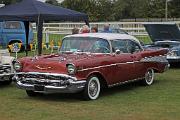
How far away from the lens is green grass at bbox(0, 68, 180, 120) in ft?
29.0

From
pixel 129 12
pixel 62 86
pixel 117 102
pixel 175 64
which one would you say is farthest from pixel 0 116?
pixel 129 12

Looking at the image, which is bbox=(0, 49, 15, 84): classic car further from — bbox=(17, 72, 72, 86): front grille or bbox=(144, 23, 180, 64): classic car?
bbox=(144, 23, 180, 64): classic car

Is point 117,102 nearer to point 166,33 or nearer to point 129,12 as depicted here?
point 166,33

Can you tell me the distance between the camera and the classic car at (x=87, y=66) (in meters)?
10.1

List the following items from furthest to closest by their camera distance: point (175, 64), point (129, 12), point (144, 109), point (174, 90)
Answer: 1. point (129, 12)
2. point (175, 64)
3. point (174, 90)
4. point (144, 109)

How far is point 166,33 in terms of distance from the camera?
18.0 m

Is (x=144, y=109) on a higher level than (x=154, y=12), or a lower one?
lower

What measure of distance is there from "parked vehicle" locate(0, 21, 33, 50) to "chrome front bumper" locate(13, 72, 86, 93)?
1389cm

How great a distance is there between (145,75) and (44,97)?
2.96m

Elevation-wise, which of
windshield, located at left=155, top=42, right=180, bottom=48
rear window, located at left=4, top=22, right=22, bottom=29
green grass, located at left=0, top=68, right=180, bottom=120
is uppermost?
rear window, located at left=4, top=22, right=22, bottom=29

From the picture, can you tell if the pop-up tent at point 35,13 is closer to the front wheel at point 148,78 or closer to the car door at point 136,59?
the car door at point 136,59

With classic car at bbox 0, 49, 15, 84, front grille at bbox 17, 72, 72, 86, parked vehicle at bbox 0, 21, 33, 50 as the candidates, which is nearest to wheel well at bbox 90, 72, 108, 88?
front grille at bbox 17, 72, 72, 86

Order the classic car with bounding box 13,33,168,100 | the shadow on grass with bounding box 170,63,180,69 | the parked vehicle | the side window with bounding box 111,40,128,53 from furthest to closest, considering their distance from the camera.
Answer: the parked vehicle → the shadow on grass with bounding box 170,63,180,69 → the side window with bounding box 111,40,128,53 → the classic car with bounding box 13,33,168,100

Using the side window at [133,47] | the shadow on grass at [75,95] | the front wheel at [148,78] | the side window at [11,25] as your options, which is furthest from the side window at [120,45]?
the side window at [11,25]
